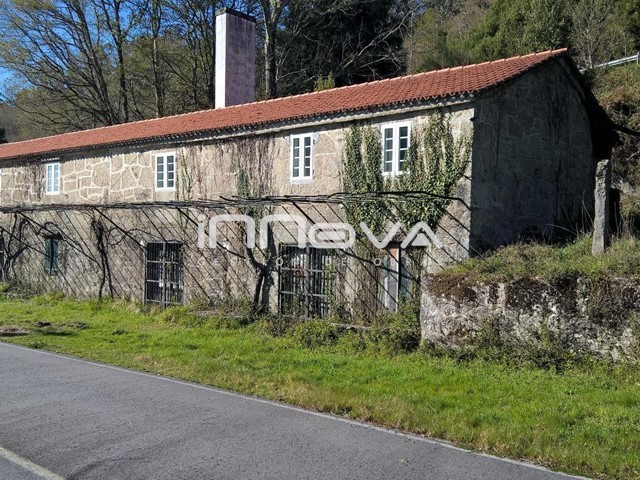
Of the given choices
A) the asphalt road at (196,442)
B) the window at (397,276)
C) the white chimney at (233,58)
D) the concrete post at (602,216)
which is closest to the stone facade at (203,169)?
the window at (397,276)

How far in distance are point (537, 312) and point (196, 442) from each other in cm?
592

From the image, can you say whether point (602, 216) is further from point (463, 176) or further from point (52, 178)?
point (52, 178)

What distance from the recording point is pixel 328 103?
15352 millimetres

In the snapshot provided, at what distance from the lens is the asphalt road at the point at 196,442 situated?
581 centimetres

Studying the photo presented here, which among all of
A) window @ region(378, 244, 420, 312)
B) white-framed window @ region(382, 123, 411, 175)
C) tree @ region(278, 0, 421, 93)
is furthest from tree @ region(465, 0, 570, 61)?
window @ region(378, 244, 420, 312)

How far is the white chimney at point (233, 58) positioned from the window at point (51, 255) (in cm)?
731

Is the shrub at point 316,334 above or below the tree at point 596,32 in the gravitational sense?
below

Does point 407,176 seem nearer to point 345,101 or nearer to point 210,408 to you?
point 345,101

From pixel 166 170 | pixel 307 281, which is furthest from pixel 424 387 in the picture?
pixel 166 170

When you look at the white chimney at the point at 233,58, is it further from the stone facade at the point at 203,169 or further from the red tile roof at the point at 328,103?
the stone facade at the point at 203,169

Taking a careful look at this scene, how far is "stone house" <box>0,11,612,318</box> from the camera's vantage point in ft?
41.8

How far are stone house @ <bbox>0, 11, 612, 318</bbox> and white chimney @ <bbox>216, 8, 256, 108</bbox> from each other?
47 millimetres

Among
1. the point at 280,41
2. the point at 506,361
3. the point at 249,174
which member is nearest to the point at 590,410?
the point at 506,361

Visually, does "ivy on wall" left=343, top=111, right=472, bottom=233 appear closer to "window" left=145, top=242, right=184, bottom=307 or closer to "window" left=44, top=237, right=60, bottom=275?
"window" left=145, top=242, right=184, bottom=307
